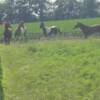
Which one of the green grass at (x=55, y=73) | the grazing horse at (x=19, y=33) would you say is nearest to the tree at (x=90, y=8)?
the grazing horse at (x=19, y=33)

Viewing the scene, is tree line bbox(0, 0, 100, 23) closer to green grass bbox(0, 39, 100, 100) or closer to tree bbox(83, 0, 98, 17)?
tree bbox(83, 0, 98, 17)

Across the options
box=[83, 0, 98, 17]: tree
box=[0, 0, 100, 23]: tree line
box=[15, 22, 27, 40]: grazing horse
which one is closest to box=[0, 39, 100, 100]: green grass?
box=[15, 22, 27, 40]: grazing horse

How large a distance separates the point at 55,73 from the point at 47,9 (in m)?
93.3

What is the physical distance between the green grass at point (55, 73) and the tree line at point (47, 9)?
7546cm

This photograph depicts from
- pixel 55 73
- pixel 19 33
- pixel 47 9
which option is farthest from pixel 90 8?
pixel 55 73

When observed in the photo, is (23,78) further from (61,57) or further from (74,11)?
(74,11)

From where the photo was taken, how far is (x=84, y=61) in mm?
14477

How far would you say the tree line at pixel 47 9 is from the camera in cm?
9631

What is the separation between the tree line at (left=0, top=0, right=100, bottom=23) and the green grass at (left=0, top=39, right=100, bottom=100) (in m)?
75.5

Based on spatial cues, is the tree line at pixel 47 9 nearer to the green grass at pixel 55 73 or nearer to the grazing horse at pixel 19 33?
the grazing horse at pixel 19 33

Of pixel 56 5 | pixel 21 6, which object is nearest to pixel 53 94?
pixel 21 6

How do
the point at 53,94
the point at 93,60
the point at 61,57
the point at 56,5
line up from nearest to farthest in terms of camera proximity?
the point at 53,94 < the point at 93,60 < the point at 61,57 < the point at 56,5

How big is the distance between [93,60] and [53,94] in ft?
11.4

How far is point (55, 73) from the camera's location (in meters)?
13.5
